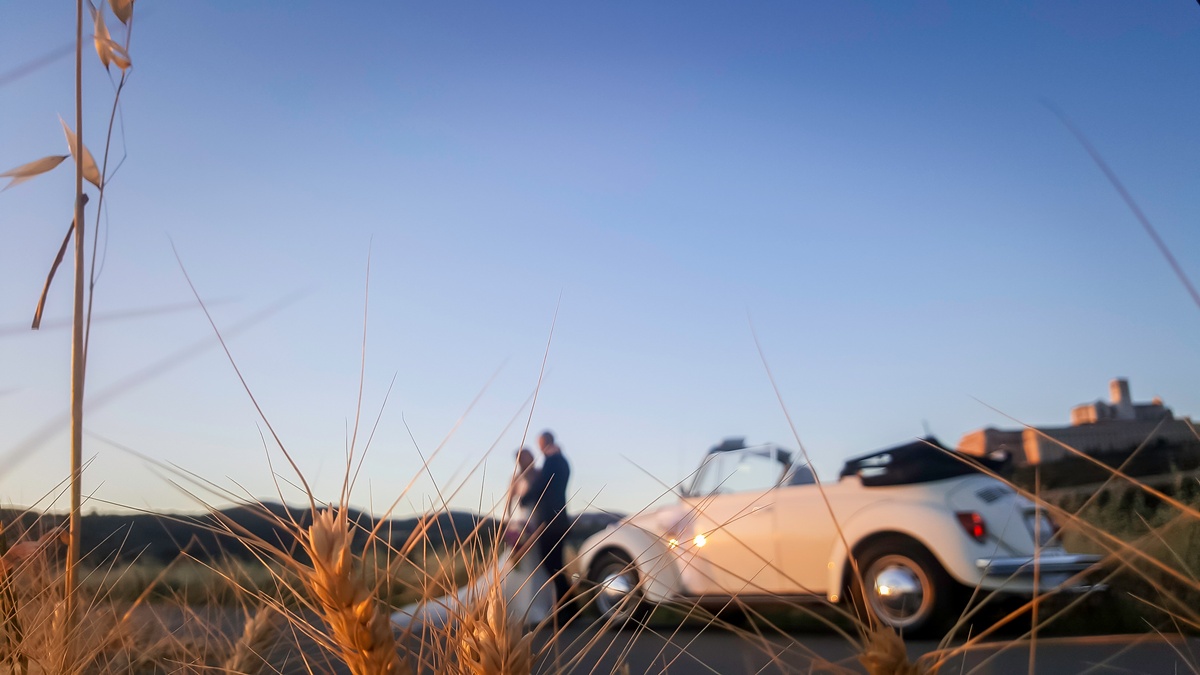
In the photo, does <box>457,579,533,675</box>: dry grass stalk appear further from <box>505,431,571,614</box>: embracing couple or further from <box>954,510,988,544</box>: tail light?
<box>954,510,988,544</box>: tail light

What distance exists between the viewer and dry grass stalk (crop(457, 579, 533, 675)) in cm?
85

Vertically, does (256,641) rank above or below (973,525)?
above

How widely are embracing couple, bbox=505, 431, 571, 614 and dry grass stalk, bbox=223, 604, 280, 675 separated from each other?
478mm

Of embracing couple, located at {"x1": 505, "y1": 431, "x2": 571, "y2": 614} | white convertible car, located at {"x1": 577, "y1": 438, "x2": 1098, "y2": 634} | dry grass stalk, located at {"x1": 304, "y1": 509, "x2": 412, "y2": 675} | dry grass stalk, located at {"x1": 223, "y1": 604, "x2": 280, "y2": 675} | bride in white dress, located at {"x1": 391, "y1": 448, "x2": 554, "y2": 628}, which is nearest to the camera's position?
dry grass stalk, located at {"x1": 304, "y1": 509, "x2": 412, "y2": 675}

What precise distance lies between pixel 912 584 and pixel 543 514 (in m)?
5.95

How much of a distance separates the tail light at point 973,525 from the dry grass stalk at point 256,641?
5976mm

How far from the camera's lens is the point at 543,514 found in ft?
4.97

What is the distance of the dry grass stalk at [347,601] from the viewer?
2.53ft

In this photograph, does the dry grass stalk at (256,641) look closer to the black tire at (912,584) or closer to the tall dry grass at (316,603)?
the tall dry grass at (316,603)

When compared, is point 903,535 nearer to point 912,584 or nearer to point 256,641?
point 912,584

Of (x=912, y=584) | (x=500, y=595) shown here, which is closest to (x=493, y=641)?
(x=500, y=595)

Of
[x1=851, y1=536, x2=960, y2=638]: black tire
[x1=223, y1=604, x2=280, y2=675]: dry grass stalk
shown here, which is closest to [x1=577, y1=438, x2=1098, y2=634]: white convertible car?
[x1=851, y1=536, x2=960, y2=638]: black tire

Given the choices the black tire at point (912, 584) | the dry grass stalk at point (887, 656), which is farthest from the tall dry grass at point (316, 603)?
the black tire at point (912, 584)

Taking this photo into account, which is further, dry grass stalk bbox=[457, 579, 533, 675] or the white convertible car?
the white convertible car
